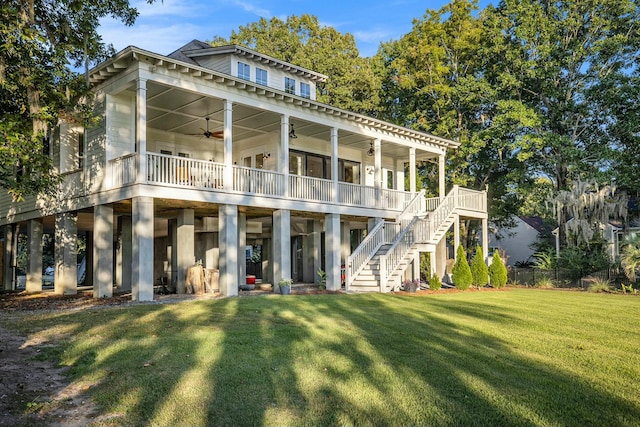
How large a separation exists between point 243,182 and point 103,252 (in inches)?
181

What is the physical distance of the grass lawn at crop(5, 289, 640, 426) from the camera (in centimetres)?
478

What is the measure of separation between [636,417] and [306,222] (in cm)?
1838

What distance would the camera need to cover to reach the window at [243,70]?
19.7 metres

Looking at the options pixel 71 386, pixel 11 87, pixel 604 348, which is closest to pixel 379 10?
pixel 11 87

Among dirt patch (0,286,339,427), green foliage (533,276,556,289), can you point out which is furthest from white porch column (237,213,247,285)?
green foliage (533,276,556,289)

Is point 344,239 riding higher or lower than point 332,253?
higher

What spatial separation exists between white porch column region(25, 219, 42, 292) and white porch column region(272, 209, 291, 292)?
9182 mm

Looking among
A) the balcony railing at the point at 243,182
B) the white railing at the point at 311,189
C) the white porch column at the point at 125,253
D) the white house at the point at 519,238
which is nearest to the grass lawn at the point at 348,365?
the balcony railing at the point at 243,182

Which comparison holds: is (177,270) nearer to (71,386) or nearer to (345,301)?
(345,301)

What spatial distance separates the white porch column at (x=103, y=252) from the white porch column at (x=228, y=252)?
3.19 m

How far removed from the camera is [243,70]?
19891 millimetres

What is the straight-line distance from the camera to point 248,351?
723 centimetres

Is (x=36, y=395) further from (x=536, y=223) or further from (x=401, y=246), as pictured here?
(x=536, y=223)

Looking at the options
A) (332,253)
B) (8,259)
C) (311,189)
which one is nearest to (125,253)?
(311,189)
